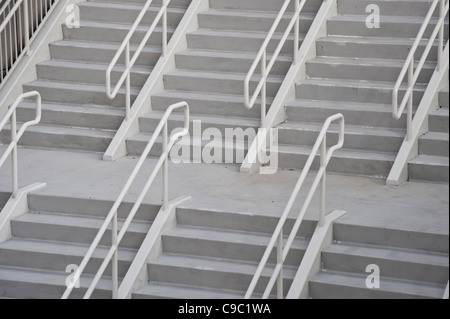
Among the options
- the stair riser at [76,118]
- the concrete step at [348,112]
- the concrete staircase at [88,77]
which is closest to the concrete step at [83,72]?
the concrete staircase at [88,77]

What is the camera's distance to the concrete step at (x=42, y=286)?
9.03 m

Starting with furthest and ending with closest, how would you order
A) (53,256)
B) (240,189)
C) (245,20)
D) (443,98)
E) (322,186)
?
1. (245,20)
2. (443,98)
3. (240,189)
4. (53,256)
5. (322,186)

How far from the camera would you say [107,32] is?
12.2 meters

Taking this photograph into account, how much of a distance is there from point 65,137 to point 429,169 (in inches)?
140

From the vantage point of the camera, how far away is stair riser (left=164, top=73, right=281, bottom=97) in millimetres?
11148

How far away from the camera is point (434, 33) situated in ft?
33.5

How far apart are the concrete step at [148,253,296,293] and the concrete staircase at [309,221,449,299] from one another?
32 centimetres

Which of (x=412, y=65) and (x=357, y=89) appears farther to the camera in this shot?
(x=357, y=89)

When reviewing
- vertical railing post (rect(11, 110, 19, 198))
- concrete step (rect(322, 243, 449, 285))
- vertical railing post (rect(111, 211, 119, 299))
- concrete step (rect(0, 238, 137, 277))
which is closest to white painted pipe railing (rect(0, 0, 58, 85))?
vertical railing post (rect(11, 110, 19, 198))

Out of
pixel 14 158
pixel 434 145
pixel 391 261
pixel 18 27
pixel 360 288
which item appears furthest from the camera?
pixel 18 27

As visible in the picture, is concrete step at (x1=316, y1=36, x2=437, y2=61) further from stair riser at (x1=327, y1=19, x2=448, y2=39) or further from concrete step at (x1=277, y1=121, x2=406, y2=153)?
concrete step at (x1=277, y1=121, x2=406, y2=153)

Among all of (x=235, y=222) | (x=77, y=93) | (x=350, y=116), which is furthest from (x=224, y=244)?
(x=77, y=93)

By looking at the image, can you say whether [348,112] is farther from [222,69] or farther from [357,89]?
[222,69]

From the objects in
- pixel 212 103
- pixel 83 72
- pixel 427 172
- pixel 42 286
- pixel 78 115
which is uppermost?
pixel 83 72
